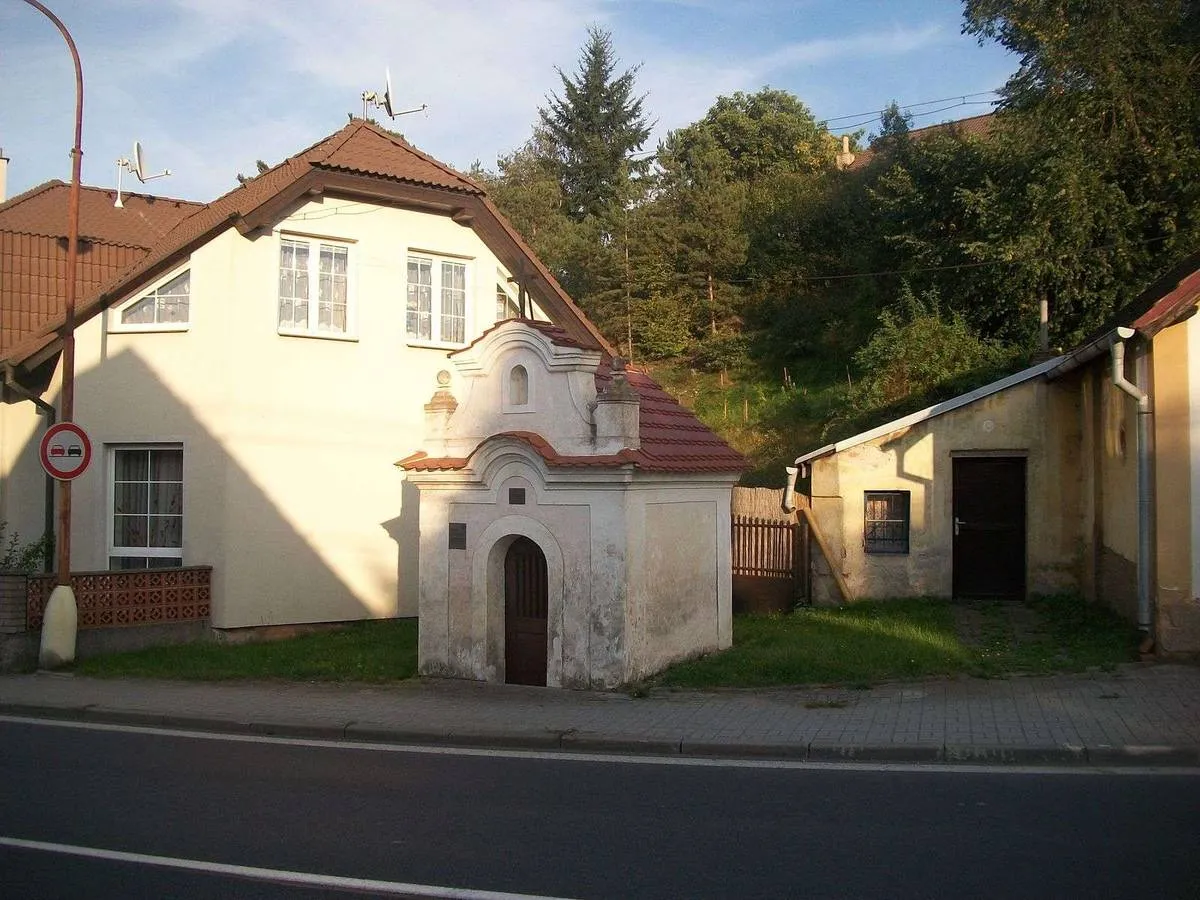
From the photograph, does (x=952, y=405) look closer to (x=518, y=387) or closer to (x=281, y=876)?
(x=518, y=387)

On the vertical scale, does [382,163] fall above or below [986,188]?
below

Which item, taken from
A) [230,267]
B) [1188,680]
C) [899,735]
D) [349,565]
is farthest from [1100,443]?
[230,267]

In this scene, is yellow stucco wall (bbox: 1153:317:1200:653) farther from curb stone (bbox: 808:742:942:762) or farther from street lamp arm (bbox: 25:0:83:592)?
street lamp arm (bbox: 25:0:83:592)

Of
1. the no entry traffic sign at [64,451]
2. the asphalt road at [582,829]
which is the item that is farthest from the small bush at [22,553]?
the asphalt road at [582,829]

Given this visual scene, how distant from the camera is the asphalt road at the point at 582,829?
619 centimetres

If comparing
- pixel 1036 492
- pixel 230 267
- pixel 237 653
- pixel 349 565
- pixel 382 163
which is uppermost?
pixel 382 163

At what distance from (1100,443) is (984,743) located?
25.9ft

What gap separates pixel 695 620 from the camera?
13742 mm

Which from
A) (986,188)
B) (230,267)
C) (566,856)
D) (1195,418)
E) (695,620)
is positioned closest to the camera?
(566,856)

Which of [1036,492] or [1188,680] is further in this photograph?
Result: [1036,492]

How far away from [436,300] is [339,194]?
247 centimetres

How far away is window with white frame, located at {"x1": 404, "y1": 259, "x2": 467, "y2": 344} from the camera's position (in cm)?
1941

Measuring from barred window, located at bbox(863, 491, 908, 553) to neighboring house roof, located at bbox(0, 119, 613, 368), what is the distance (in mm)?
6813

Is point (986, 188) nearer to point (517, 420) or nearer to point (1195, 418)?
point (1195, 418)
